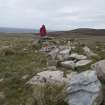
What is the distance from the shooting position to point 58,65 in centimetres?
996

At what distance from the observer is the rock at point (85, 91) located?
5.36 meters

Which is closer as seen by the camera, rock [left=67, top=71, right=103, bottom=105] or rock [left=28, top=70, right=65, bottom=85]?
rock [left=67, top=71, right=103, bottom=105]

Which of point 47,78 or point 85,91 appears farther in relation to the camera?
point 47,78

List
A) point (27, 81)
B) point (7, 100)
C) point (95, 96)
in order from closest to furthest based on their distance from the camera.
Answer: point (95, 96)
point (7, 100)
point (27, 81)

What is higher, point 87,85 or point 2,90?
point 87,85

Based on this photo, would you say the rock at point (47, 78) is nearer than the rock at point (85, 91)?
No

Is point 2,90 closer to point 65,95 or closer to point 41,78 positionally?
point 41,78

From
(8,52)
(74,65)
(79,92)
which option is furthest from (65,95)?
(8,52)

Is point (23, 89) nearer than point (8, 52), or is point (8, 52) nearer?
point (23, 89)

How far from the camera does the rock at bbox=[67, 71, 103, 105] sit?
536 cm

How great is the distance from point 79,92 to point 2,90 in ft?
8.02

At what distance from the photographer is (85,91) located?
565 cm

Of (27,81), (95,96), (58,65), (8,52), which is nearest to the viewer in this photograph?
(95,96)

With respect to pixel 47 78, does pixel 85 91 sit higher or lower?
higher
